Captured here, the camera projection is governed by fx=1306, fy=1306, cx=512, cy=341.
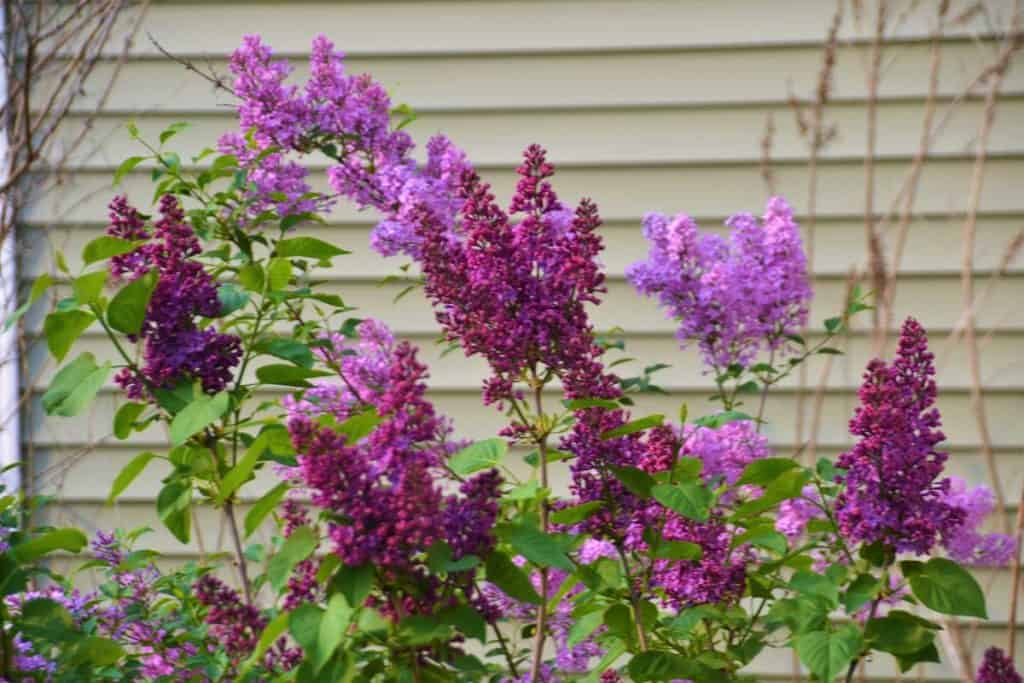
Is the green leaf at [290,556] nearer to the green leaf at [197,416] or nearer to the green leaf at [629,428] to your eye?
the green leaf at [197,416]

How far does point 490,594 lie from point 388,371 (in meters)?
0.35

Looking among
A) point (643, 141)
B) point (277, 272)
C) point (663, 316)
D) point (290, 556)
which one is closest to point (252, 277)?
point (277, 272)

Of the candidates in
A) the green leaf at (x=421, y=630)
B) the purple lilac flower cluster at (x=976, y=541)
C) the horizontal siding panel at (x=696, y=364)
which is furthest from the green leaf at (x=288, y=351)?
the horizontal siding panel at (x=696, y=364)

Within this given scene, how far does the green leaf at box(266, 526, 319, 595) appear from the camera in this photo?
0.99m

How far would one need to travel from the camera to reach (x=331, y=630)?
37.9 inches

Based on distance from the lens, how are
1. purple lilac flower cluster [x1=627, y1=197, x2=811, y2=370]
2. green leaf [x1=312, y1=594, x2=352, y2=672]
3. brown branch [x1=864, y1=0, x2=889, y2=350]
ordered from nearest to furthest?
1. green leaf [x1=312, y1=594, x2=352, y2=672]
2. purple lilac flower cluster [x1=627, y1=197, x2=811, y2=370]
3. brown branch [x1=864, y1=0, x2=889, y2=350]

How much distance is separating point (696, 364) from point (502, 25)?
97cm

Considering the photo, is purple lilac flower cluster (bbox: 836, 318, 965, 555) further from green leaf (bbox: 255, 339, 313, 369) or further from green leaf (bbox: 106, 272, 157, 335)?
green leaf (bbox: 106, 272, 157, 335)

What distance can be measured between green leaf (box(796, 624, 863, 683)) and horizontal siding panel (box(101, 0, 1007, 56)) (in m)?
2.22

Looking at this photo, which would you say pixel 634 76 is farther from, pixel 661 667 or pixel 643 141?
pixel 661 667

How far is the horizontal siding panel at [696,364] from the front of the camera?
3160 millimetres

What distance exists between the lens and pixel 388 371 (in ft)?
5.79

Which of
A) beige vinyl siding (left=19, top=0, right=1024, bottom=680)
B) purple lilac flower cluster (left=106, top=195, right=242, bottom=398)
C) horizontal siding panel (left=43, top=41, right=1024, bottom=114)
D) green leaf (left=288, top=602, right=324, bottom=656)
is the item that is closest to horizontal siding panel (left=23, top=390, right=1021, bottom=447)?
beige vinyl siding (left=19, top=0, right=1024, bottom=680)

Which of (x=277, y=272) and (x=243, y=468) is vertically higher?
(x=277, y=272)
